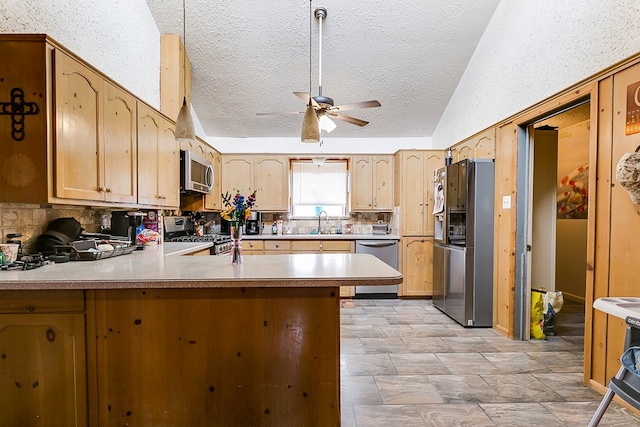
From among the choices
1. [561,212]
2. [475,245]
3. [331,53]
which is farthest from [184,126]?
[561,212]

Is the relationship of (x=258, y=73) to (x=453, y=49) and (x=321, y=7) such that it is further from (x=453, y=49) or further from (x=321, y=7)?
(x=453, y=49)

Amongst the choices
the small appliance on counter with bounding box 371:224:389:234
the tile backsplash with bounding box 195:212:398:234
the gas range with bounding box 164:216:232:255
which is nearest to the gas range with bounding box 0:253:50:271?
the gas range with bounding box 164:216:232:255

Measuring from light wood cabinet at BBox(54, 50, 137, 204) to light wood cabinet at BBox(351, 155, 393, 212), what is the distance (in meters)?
3.18

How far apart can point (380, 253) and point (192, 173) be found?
2.66 metres

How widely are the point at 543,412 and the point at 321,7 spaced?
12.3 feet

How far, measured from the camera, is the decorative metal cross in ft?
5.66

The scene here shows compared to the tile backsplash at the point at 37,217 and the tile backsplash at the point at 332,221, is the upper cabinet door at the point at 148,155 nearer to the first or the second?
the tile backsplash at the point at 37,217

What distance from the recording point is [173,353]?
1618mm

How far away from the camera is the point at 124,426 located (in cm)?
162

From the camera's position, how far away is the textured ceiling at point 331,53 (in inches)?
132

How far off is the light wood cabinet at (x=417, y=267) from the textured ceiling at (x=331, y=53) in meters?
1.79

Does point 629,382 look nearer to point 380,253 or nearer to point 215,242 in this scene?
point 380,253

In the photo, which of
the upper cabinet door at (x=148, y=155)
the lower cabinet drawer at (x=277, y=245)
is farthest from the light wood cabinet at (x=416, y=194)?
the upper cabinet door at (x=148, y=155)

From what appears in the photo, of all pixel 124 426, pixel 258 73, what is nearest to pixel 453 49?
pixel 258 73
